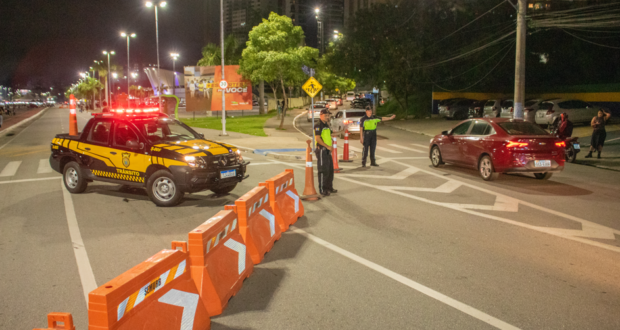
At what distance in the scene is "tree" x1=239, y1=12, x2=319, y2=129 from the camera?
117ft

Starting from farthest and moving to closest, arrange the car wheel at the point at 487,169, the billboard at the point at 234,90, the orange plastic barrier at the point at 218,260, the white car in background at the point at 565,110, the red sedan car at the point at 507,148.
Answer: the billboard at the point at 234,90 → the white car in background at the point at 565,110 → the car wheel at the point at 487,169 → the red sedan car at the point at 507,148 → the orange plastic barrier at the point at 218,260

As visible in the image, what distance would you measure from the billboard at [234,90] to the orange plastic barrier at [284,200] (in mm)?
38221

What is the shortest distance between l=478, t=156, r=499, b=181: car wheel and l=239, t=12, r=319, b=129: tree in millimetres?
23140

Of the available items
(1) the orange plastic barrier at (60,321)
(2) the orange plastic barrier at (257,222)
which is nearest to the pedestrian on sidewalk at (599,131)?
(2) the orange plastic barrier at (257,222)

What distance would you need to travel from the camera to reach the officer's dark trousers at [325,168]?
11.2 m

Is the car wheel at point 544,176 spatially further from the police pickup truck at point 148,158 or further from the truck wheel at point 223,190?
the truck wheel at point 223,190

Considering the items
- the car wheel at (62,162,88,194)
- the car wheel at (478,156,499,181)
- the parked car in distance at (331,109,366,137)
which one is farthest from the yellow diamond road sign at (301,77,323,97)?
the car wheel at (62,162,88,194)

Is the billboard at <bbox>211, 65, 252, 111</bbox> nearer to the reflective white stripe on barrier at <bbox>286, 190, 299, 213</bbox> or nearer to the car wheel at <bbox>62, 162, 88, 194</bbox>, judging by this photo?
the car wheel at <bbox>62, 162, 88, 194</bbox>

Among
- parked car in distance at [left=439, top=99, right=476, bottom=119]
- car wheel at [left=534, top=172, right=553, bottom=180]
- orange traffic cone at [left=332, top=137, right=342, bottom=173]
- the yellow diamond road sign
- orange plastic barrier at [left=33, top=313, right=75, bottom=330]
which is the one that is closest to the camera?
orange plastic barrier at [left=33, top=313, right=75, bottom=330]

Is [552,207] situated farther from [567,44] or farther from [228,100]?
[228,100]

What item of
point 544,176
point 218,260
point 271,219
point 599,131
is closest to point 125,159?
point 271,219

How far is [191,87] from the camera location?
49062mm

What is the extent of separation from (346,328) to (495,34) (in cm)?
3833

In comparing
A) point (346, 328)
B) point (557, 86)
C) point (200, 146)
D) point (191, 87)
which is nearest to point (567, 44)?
point (557, 86)
